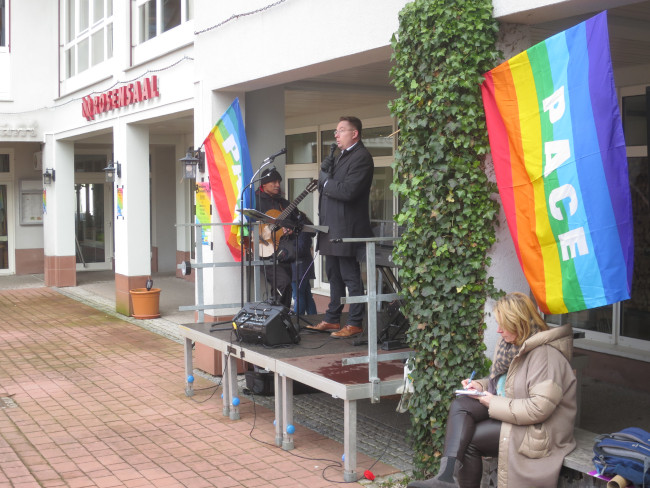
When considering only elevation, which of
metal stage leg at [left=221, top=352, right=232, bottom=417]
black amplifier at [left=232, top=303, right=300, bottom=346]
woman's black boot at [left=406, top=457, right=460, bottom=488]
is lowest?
metal stage leg at [left=221, top=352, right=232, bottom=417]

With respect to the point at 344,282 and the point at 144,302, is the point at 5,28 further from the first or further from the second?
the point at 344,282

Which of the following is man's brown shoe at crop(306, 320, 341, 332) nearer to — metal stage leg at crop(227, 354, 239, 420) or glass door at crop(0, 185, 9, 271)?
metal stage leg at crop(227, 354, 239, 420)

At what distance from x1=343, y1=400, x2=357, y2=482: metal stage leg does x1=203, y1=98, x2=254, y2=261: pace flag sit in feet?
9.94

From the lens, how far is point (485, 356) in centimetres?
510

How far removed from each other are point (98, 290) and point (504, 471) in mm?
13173

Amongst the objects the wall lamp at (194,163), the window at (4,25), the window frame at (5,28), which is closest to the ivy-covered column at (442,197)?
the wall lamp at (194,163)

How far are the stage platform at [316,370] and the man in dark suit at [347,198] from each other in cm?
61

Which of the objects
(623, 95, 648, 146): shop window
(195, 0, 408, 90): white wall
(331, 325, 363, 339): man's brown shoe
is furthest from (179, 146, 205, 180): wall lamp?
(623, 95, 648, 146): shop window

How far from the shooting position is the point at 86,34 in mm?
14648

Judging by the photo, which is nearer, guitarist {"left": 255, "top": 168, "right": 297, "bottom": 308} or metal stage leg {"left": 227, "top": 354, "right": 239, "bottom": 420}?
metal stage leg {"left": 227, "top": 354, "right": 239, "bottom": 420}

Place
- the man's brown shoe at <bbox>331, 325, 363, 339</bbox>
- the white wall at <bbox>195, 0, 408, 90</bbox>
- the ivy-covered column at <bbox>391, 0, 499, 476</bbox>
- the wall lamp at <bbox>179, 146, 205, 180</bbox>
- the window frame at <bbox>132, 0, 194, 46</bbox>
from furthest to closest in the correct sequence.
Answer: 1. the window frame at <bbox>132, 0, 194, 46</bbox>
2. the wall lamp at <bbox>179, 146, 205, 180</bbox>
3. the man's brown shoe at <bbox>331, 325, 363, 339</bbox>
4. the white wall at <bbox>195, 0, 408, 90</bbox>
5. the ivy-covered column at <bbox>391, 0, 499, 476</bbox>

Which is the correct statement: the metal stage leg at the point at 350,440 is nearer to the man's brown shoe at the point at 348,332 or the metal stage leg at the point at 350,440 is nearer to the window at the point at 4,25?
the man's brown shoe at the point at 348,332

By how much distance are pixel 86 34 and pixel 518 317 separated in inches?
476

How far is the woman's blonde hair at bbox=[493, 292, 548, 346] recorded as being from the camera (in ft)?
14.9
